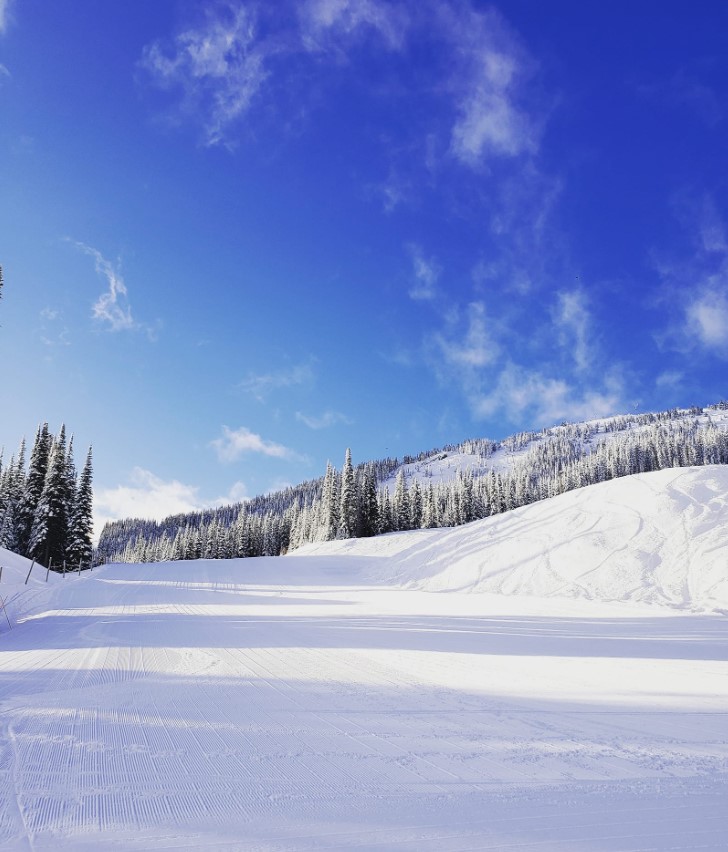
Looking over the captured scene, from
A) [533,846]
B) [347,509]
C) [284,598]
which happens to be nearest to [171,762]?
[533,846]

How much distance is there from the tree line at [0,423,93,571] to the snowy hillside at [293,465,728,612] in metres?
29.5

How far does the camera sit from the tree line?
40.3m

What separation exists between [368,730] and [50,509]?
44.8 meters

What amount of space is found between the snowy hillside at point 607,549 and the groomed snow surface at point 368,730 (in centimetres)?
216

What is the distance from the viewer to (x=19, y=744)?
163 inches

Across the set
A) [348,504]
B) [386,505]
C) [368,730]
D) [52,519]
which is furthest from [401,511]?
[368,730]

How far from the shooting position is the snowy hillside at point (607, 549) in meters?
16.2

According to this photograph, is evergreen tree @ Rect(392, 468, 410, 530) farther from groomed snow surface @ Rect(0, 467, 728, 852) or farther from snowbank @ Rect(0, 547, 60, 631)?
groomed snow surface @ Rect(0, 467, 728, 852)

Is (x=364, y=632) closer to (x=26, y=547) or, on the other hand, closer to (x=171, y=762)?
(x=171, y=762)

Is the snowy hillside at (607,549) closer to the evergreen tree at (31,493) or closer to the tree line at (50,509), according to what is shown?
the tree line at (50,509)

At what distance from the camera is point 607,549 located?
19109 mm

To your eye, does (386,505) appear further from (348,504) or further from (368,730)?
(368,730)

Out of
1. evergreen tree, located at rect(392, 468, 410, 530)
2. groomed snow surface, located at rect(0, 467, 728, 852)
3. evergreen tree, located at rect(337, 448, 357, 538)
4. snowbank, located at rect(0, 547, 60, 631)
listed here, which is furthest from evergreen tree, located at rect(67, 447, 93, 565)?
evergreen tree, located at rect(392, 468, 410, 530)

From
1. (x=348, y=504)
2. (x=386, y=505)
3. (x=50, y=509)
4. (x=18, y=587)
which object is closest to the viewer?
(x=18, y=587)
